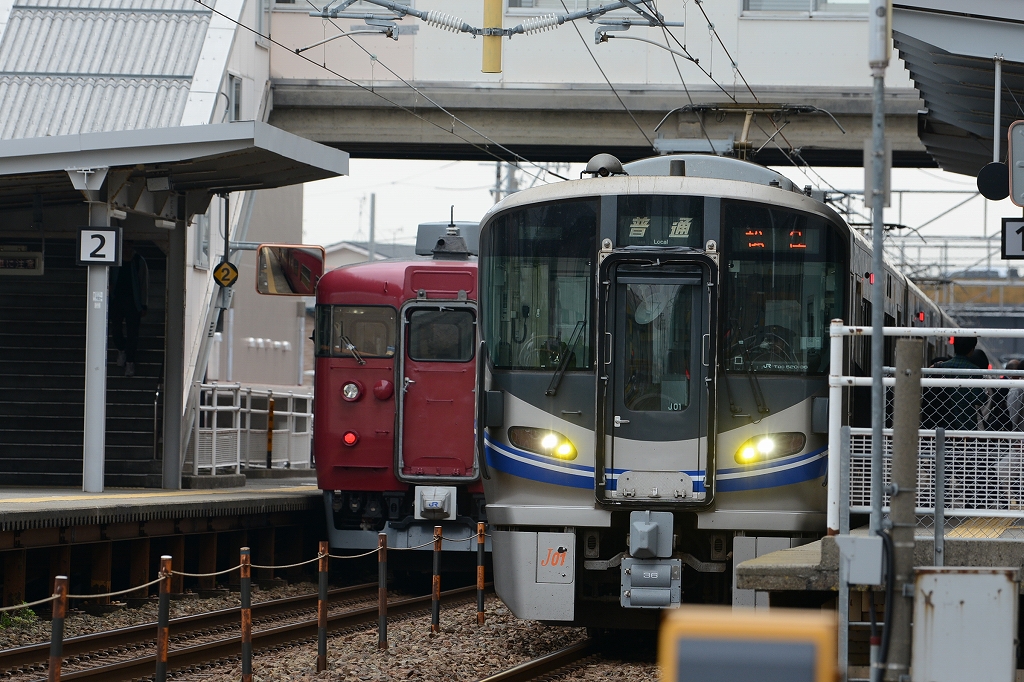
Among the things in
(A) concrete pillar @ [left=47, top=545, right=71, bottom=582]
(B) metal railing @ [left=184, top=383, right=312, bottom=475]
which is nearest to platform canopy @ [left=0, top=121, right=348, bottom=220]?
(B) metal railing @ [left=184, top=383, right=312, bottom=475]

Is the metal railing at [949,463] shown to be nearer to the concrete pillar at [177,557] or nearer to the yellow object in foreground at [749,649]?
→ the yellow object in foreground at [749,649]

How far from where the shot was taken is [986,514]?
7227 mm

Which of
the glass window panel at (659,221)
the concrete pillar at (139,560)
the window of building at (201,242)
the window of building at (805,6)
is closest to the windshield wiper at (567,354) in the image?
the glass window panel at (659,221)

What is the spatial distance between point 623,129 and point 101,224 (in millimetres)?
9299

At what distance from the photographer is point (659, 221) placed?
31.0ft

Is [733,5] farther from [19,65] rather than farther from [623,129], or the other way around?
[19,65]

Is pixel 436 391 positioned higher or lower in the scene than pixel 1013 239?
lower

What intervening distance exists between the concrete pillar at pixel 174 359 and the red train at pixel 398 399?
2156mm

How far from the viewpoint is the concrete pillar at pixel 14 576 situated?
443 inches

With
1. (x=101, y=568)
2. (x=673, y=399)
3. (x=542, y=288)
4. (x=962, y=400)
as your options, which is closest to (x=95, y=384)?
(x=101, y=568)

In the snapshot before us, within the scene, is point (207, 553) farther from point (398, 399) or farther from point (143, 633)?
point (143, 633)

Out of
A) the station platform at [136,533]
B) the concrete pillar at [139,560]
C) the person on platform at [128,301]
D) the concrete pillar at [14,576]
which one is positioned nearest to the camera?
the station platform at [136,533]

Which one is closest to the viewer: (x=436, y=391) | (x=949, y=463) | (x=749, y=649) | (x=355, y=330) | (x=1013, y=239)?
(x=749, y=649)

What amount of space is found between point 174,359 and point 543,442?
7519mm
